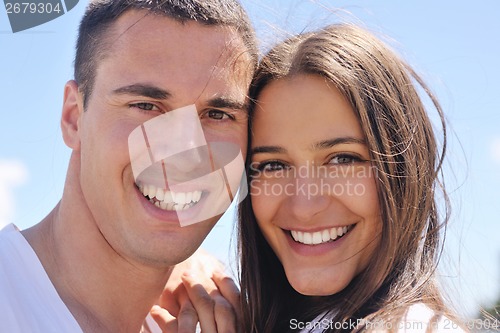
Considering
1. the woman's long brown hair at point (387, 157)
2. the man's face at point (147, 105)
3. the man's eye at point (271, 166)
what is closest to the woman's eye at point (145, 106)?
the man's face at point (147, 105)

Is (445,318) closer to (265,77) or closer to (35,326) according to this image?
(265,77)

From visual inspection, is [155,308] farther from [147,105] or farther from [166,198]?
[147,105]

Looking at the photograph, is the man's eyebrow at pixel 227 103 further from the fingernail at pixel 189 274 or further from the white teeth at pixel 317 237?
the fingernail at pixel 189 274

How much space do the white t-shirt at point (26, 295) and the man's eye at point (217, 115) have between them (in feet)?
3.54

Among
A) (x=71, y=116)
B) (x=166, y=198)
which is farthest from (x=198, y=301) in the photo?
(x=71, y=116)

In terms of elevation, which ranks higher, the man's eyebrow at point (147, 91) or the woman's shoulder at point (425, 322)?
the man's eyebrow at point (147, 91)

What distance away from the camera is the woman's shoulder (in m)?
2.90

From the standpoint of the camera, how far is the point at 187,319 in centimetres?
349

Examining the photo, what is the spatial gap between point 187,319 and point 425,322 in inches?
47.6

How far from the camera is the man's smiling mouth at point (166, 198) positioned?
350 centimetres

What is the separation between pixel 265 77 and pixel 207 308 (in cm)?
123

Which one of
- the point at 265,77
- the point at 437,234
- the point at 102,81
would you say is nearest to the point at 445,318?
the point at 437,234

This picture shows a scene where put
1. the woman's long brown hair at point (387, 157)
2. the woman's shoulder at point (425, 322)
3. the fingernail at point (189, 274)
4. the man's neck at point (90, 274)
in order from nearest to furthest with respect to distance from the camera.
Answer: the woman's shoulder at point (425, 322), the woman's long brown hair at point (387, 157), the man's neck at point (90, 274), the fingernail at point (189, 274)

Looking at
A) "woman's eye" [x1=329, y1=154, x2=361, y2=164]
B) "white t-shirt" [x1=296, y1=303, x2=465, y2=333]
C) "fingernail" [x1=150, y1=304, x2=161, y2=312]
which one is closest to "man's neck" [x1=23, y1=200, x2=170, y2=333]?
"fingernail" [x1=150, y1=304, x2=161, y2=312]
